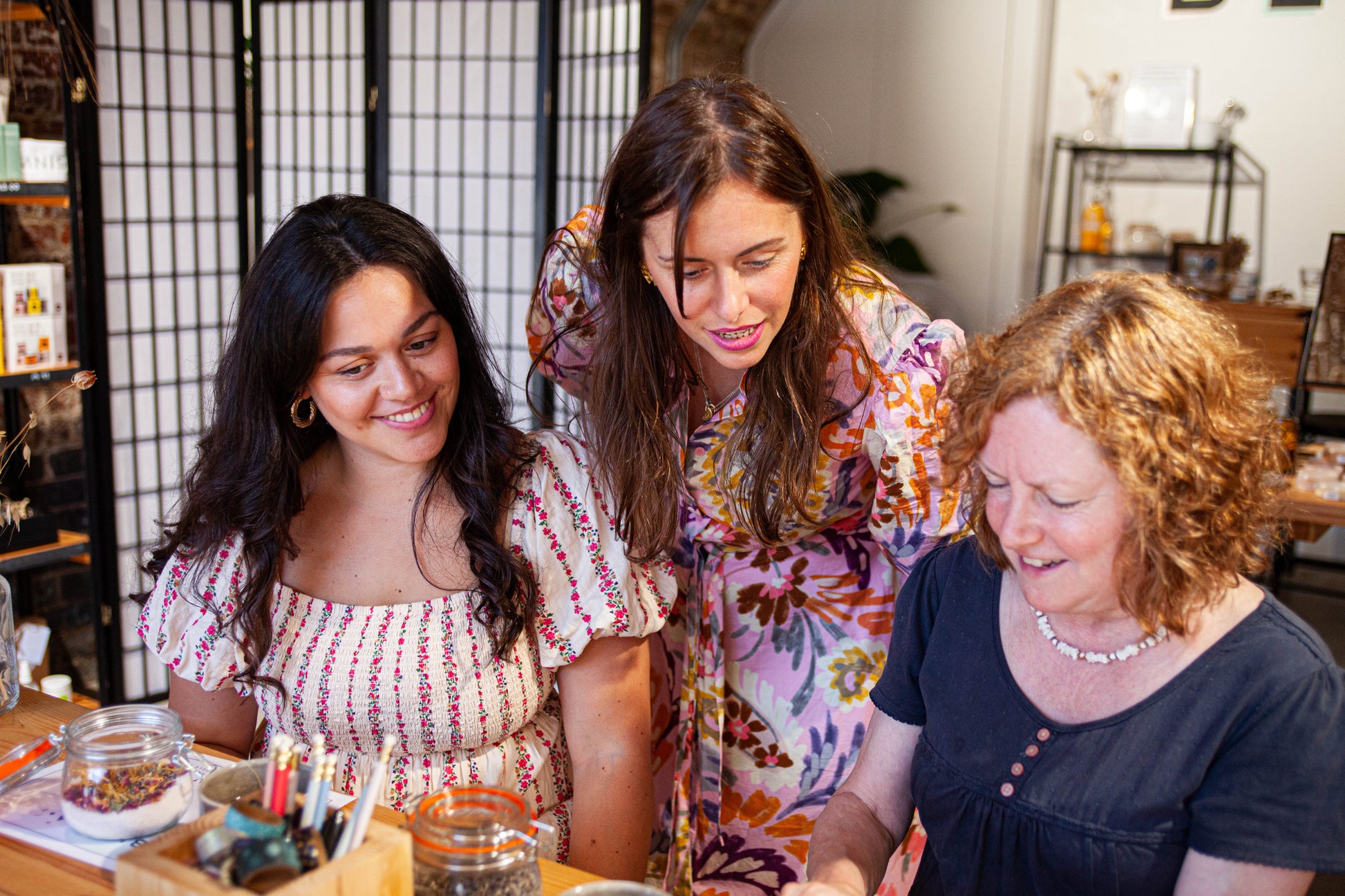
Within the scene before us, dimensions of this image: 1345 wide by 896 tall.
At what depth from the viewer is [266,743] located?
1595 mm

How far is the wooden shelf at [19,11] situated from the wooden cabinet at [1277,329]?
4278 mm

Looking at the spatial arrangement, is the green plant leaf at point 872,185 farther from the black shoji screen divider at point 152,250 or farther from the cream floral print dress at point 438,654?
the cream floral print dress at point 438,654

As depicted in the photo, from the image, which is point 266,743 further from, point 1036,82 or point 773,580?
point 1036,82

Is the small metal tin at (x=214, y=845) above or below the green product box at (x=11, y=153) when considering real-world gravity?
below

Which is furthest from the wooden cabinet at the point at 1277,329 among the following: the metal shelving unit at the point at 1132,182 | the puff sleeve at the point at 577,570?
the puff sleeve at the point at 577,570

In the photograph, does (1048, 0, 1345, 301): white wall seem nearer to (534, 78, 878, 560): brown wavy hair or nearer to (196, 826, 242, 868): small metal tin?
(534, 78, 878, 560): brown wavy hair

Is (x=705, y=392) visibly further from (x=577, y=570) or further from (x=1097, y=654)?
(x=1097, y=654)

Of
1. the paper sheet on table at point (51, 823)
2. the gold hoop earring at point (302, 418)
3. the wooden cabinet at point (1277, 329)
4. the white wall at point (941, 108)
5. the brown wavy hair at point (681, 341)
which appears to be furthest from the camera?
the white wall at point (941, 108)

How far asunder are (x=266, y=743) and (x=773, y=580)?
2.46 ft

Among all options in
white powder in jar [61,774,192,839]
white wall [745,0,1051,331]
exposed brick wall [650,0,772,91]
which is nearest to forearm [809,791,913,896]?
white powder in jar [61,774,192,839]

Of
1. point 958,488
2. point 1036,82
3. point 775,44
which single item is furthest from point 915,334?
point 775,44

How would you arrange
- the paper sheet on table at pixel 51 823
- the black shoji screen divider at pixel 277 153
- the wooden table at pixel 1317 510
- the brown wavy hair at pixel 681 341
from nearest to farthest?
the paper sheet on table at pixel 51 823 < the brown wavy hair at pixel 681 341 < the wooden table at pixel 1317 510 < the black shoji screen divider at pixel 277 153

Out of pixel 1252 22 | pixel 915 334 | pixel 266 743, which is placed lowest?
pixel 266 743

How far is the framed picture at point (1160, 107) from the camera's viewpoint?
5664 millimetres
